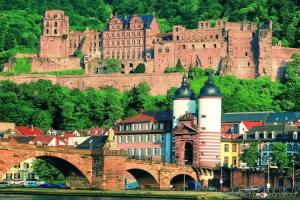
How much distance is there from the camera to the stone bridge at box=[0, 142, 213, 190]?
91.9 metres

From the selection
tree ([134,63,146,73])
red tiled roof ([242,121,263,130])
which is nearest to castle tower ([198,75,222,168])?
red tiled roof ([242,121,263,130])

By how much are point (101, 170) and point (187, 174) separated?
38.5 feet

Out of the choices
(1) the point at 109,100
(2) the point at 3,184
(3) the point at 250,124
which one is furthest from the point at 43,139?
(3) the point at 250,124

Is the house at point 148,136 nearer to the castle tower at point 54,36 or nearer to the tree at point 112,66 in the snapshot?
the tree at point 112,66

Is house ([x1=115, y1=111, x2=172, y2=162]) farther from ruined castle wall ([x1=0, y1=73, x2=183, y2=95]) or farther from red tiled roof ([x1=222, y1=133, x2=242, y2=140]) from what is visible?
ruined castle wall ([x1=0, y1=73, x2=183, y2=95])

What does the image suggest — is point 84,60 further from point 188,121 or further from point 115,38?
point 188,121

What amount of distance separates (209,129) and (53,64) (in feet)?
206

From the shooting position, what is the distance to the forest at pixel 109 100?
14450 centimetres

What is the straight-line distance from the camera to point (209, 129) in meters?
110

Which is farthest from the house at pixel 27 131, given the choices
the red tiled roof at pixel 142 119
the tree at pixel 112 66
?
the tree at pixel 112 66

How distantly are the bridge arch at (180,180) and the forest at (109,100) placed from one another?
32595 mm

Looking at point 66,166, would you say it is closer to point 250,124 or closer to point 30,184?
point 30,184

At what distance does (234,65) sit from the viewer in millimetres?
157500

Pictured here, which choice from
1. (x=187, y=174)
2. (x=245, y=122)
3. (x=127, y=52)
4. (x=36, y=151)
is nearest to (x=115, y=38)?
(x=127, y=52)
